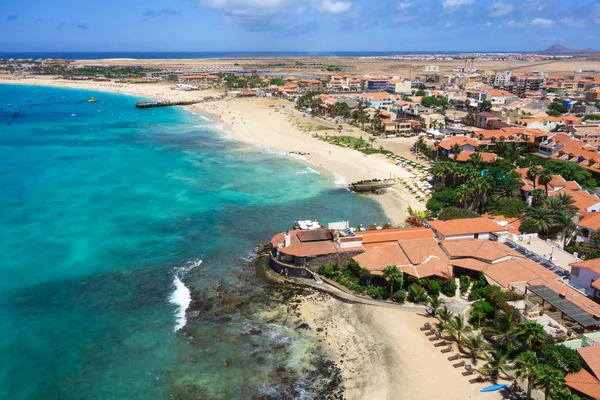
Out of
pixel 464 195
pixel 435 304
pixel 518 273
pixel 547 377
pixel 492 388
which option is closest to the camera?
pixel 547 377

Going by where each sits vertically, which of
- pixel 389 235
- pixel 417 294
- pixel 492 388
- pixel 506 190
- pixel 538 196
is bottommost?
pixel 492 388

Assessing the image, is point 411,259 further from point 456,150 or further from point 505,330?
point 456,150

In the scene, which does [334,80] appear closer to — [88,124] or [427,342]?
[88,124]

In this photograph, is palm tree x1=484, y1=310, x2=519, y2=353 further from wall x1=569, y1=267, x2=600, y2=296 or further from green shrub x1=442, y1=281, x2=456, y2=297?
wall x1=569, y1=267, x2=600, y2=296

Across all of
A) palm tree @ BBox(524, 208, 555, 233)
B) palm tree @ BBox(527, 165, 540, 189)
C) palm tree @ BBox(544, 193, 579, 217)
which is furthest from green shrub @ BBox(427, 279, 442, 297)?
palm tree @ BBox(527, 165, 540, 189)

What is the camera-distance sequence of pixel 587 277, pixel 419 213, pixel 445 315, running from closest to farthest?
1. pixel 445 315
2. pixel 587 277
3. pixel 419 213

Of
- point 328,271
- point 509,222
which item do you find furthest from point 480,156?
point 328,271

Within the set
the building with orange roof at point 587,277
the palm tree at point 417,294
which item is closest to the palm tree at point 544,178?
the building with orange roof at point 587,277
